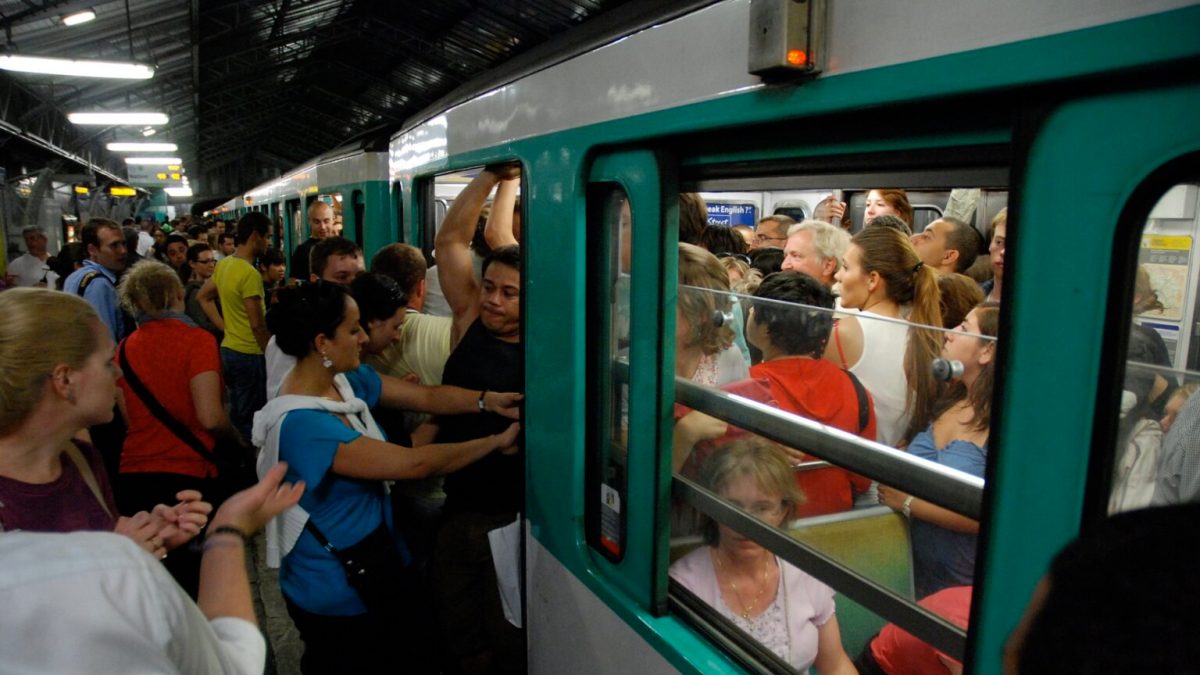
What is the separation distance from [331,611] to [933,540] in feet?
6.14

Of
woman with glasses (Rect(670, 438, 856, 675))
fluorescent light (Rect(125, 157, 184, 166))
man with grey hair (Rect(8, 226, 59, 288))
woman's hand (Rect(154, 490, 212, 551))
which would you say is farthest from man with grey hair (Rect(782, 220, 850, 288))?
fluorescent light (Rect(125, 157, 184, 166))

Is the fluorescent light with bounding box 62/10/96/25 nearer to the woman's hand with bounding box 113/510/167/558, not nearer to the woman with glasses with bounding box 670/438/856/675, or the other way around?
the woman's hand with bounding box 113/510/167/558

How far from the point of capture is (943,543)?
5.66 ft

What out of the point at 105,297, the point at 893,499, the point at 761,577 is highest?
the point at 105,297

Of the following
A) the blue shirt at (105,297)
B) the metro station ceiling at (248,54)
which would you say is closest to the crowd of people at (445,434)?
the blue shirt at (105,297)

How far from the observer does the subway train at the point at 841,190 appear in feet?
3.27

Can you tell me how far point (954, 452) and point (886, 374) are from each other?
32 cm

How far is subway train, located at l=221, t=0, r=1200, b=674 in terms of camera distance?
3.27 ft

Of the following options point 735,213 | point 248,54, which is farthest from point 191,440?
point 248,54

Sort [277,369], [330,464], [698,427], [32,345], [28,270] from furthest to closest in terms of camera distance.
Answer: [28,270]
[277,369]
[330,464]
[698,427]
[32,345]

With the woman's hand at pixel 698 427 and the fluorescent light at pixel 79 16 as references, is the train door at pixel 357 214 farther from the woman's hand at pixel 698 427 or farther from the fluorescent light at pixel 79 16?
the fluorescent light at pixel 79 16

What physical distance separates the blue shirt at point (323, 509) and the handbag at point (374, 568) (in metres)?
0.02

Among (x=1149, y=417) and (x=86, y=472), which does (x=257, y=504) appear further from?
(x=1149, y=417)

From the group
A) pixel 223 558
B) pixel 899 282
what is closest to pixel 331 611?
pixel 223 558
